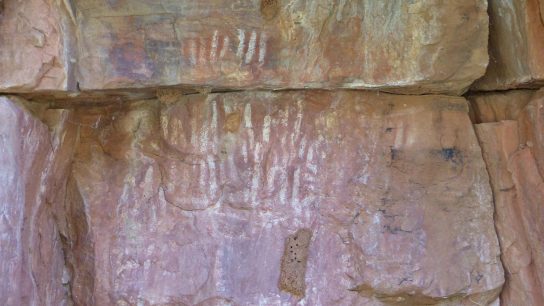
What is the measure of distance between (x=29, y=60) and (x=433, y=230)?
5.87 feet

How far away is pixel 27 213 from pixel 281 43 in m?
1.22

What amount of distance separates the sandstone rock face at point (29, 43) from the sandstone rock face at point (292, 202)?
16.2 inches

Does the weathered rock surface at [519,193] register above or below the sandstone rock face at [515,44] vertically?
below

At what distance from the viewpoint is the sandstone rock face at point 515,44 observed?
2.69 m

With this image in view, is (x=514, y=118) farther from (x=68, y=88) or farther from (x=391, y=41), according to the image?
(x=68, y=88)

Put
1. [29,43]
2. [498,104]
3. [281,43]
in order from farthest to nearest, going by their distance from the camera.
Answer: [498,104] < [281,43] < [29,43]

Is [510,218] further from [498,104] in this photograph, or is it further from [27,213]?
[27,213]

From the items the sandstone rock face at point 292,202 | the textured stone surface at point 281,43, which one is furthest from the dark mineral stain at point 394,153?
the textured stone surface at point 281,43

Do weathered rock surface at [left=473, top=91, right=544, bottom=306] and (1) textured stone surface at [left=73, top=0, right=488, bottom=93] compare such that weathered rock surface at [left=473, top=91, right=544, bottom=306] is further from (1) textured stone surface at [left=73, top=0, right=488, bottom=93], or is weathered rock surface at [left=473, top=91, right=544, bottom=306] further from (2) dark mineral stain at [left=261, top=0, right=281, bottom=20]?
(2) dark mineral stain at [left=261, top=0, right=281, bottom=20]

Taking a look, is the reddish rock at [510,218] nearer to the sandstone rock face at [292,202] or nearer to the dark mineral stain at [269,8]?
the sandstone rock face at [292,202]

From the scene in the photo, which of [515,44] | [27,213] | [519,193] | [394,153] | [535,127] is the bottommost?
[27,213]

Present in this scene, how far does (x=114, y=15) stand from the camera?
2604 millimetres

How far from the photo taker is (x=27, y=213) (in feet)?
8.47

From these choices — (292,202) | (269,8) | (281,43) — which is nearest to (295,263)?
(292,202)
